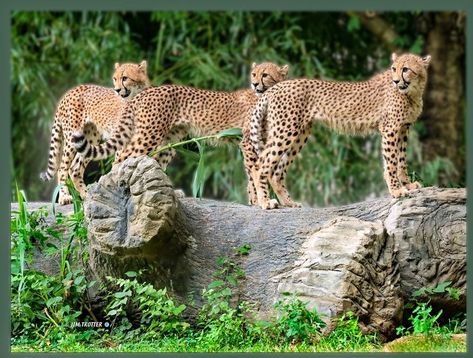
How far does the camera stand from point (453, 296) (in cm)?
738

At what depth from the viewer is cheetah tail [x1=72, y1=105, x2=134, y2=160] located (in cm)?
793

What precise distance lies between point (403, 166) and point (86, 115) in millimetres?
2402

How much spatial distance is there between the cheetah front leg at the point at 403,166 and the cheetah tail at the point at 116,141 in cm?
194

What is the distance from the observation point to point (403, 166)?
8078 millimetres

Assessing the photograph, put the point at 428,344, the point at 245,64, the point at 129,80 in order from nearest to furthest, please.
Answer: the point at 428,344 → the point at 129,80 → the point at 245,64

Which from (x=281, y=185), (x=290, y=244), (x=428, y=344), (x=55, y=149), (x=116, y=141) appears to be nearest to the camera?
(x=428, y=344)

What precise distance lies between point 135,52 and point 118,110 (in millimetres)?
4163

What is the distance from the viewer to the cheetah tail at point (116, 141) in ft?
26.0

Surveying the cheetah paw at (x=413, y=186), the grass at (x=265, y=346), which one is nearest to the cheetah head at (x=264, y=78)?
the cheetah paw at (x=413, y=186)

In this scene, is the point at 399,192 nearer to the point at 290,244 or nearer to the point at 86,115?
the point at 290,244

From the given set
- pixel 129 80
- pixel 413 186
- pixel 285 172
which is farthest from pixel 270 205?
pixel 129 80

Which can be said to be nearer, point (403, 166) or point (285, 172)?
point (403, 166)

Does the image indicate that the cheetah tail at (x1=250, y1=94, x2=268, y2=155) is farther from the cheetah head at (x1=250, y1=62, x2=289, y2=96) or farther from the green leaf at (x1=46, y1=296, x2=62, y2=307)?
the green leaf at (x1=46, y1=296, x2=62, y2=307)

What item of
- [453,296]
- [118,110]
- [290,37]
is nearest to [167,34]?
[290,37]
